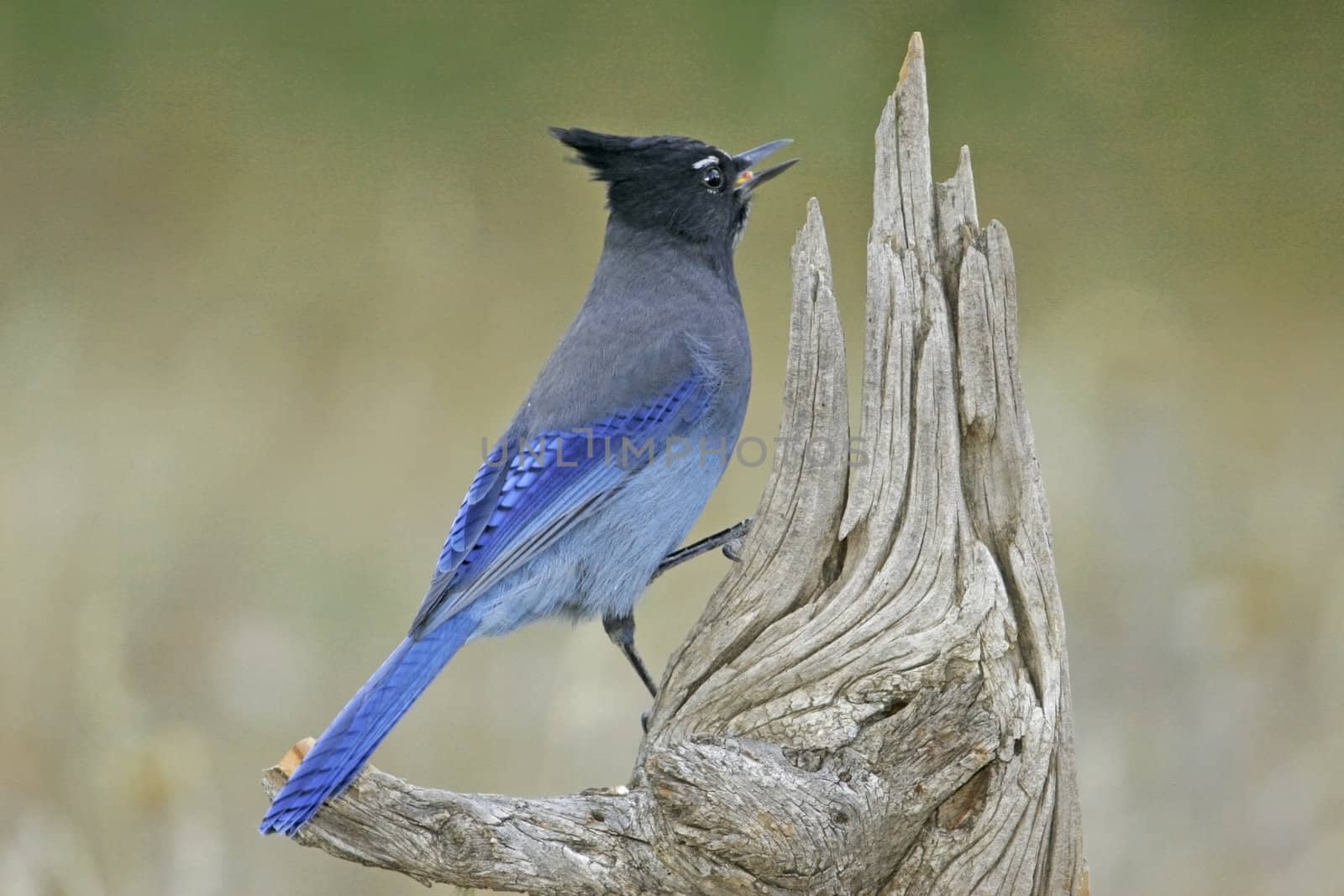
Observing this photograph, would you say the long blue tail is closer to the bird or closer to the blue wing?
the bird

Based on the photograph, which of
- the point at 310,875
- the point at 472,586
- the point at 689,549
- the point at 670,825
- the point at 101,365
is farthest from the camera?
the point at 101,365

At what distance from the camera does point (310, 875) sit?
397 centimetres

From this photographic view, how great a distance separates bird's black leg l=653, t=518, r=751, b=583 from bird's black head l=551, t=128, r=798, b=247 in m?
0.68

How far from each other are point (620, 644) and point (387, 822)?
2.47 feet

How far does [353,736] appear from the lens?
269 centimetres

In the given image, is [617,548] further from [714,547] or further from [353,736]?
[353,736]

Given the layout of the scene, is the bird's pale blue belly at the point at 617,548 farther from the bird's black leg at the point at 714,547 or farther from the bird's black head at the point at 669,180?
the bird's black head at the point at 669,180

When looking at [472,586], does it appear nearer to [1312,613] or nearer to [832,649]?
[832,649]

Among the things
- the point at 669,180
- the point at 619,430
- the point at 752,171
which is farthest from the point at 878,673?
the point at 752,171

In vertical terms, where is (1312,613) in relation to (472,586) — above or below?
above

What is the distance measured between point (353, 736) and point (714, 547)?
0.90m

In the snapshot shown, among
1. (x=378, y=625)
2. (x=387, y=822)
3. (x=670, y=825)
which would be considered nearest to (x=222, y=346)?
(x=378, y=625)

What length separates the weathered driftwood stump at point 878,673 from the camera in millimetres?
2611

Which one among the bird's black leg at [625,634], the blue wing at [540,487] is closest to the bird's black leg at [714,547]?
the bird's black leg at [625,634]
